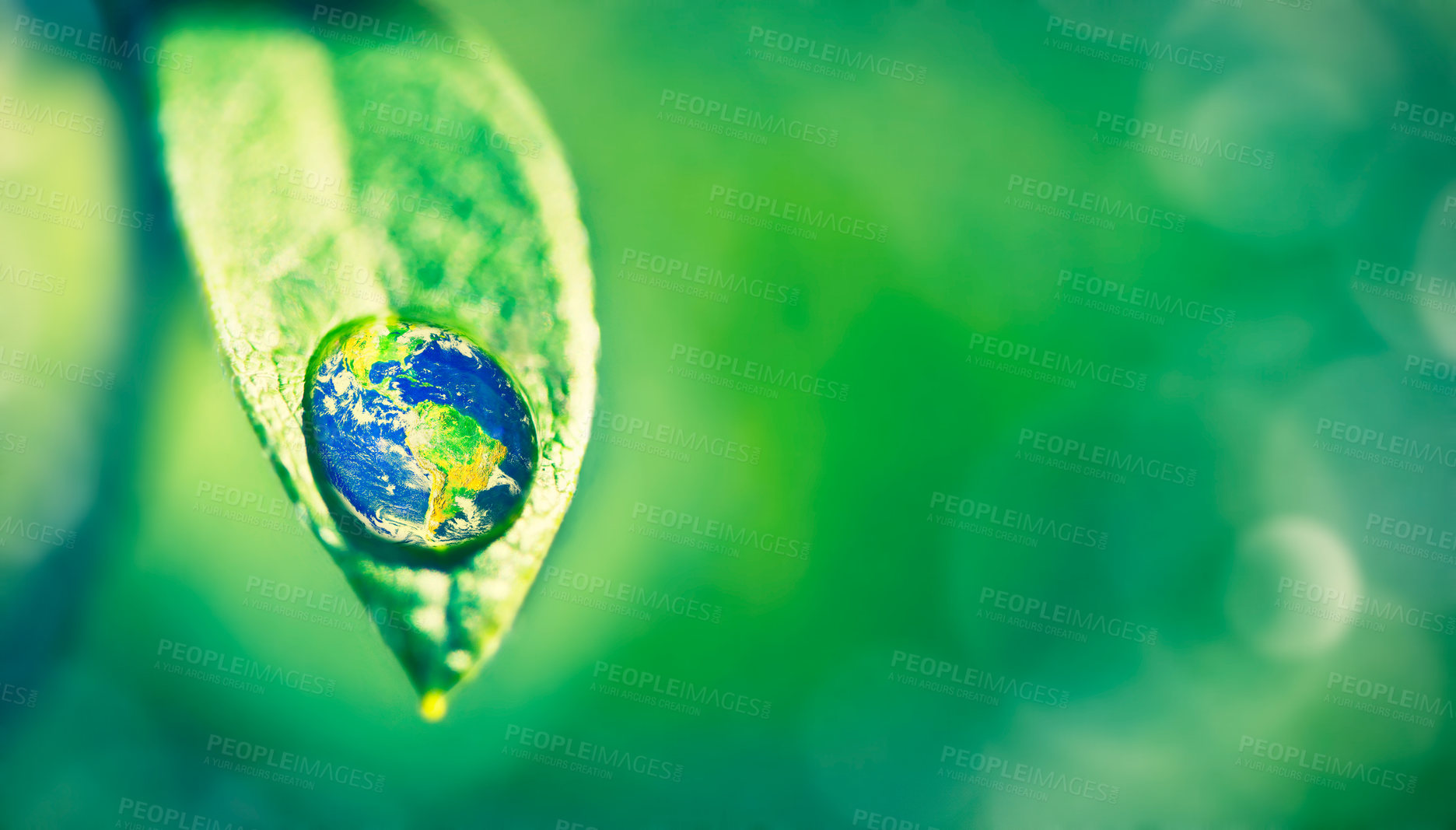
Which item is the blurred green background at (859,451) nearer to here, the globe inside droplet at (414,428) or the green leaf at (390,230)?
the green leaf at (390,230)

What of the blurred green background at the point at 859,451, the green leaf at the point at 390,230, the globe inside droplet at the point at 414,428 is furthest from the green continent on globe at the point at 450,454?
the blurred green background at the point at 859,451

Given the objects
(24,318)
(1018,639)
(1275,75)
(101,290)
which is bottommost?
(24,318)

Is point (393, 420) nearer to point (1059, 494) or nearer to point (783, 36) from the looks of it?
point (783, 36)

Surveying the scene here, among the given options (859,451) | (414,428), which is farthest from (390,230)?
(859,451)

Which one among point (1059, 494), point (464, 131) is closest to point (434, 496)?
point (464, 131)

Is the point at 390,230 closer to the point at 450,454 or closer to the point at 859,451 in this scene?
the point at 450,454

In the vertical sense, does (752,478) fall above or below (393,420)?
above

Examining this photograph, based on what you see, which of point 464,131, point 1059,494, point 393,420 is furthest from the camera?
point 1059,494
